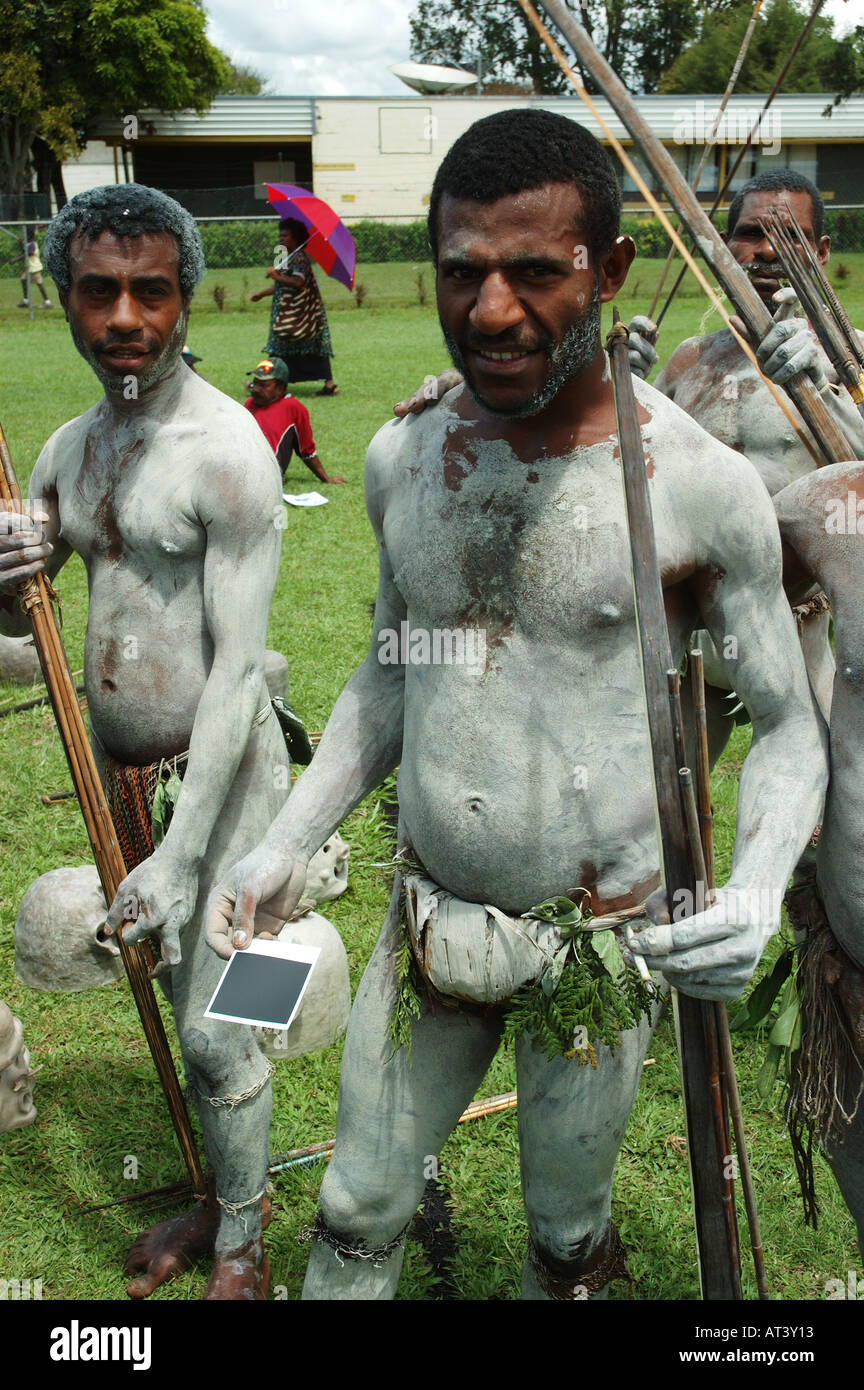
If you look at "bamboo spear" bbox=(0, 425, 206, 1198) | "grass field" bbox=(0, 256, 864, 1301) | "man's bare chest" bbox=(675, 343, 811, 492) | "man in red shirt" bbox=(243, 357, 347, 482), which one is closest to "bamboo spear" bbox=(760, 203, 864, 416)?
"man's bare chest" bbox=(675, 343, 811, 492)

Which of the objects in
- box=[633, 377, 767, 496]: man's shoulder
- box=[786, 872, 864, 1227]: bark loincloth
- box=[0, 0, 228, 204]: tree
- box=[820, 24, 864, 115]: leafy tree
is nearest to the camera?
box=[633, 377, 767, 496]: man's shoulder

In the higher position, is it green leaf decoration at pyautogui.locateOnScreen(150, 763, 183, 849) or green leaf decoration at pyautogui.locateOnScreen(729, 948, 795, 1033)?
green leaf decoration at pyautogui.locateOnScreen(150, 763, 183, 849)

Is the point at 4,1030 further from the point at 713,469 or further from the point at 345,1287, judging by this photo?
the point at 713,469

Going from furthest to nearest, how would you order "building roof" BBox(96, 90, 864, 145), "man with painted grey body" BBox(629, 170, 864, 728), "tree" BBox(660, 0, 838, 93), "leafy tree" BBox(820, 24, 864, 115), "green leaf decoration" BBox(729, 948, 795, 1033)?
"tree" BBox(660, 0, 838, 93) < "building roof" BBox(96, 90, 864, 145) < "leafy tree" BBox(820, 24, 864, 115) < "man with painted grey body" BBox(629, 170, 864, 728) < "green leaf decoration" BBox(729, 948, 795, 1033)

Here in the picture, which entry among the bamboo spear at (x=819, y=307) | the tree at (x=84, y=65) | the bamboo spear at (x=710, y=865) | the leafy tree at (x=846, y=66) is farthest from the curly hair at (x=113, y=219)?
the tree at (x=84, y=65)

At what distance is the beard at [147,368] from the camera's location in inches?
118

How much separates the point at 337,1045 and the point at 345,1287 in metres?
2.07

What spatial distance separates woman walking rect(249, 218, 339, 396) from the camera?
50.2 ft

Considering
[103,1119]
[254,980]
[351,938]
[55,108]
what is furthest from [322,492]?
[55,108]

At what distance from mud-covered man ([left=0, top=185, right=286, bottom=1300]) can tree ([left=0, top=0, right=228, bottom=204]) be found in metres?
39.4

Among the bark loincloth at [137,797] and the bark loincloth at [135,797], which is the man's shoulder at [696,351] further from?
the bark loincloth at [135,797]

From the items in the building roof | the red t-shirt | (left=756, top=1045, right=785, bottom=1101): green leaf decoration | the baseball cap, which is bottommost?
the red t-shirt

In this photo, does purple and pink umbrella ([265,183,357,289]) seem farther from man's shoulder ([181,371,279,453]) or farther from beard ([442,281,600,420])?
beard ([442,281,600,420])

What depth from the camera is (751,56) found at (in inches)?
1847
